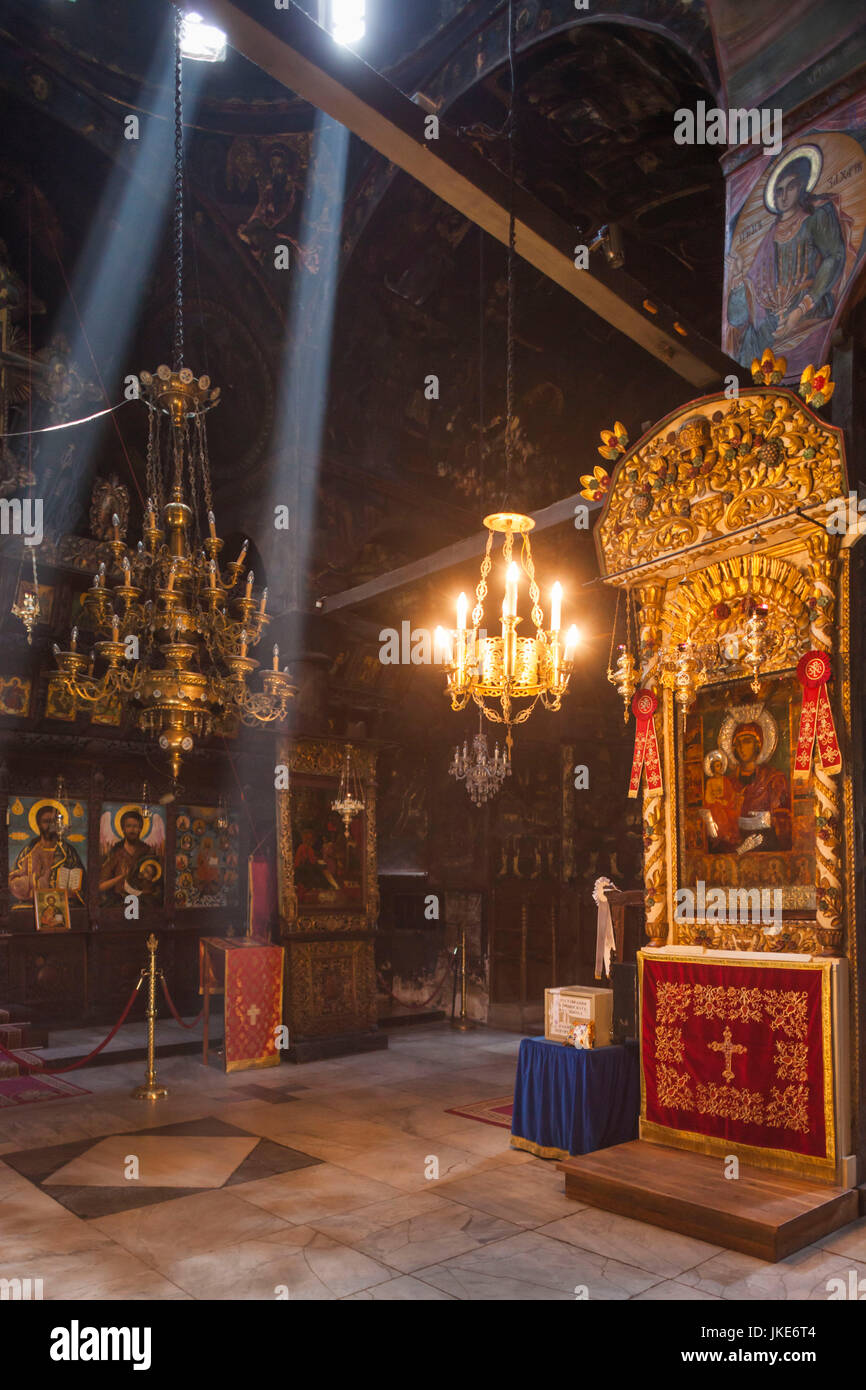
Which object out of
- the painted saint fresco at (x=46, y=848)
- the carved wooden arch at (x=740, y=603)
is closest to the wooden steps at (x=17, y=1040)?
the painted saint fresco at (x=46, y=848)

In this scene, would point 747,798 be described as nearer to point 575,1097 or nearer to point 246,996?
point 575,1097

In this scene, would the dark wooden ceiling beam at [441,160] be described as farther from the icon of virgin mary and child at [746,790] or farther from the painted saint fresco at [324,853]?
the painted saint fresco at [324,853]

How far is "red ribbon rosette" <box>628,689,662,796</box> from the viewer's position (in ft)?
19.4

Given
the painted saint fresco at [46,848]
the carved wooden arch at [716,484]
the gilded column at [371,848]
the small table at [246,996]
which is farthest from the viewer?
the gilded column at [371,848]

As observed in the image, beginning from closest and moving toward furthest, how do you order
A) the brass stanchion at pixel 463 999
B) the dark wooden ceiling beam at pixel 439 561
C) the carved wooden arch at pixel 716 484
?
the carved wooden arch at pixel 716 484
the dark wooden ceiling beam at pixel 439 561
the brass stanchion at pixel 463 999

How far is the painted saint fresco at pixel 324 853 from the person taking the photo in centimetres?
972

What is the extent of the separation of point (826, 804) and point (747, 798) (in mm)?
529

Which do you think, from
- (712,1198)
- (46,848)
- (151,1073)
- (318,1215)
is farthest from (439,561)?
(46,848)

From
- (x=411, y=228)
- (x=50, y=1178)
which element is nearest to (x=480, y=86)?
→ (x=411, y=228)

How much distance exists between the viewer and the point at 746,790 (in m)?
5.51

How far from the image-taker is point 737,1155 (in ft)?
16.7

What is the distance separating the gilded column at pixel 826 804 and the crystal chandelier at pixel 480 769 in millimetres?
5817

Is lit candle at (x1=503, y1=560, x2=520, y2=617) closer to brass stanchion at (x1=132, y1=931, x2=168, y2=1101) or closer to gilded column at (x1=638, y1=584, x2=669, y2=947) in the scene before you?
gilded column at (x1=638, y1=584, x2=669, y2=947)

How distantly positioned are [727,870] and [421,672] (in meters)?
6.73
